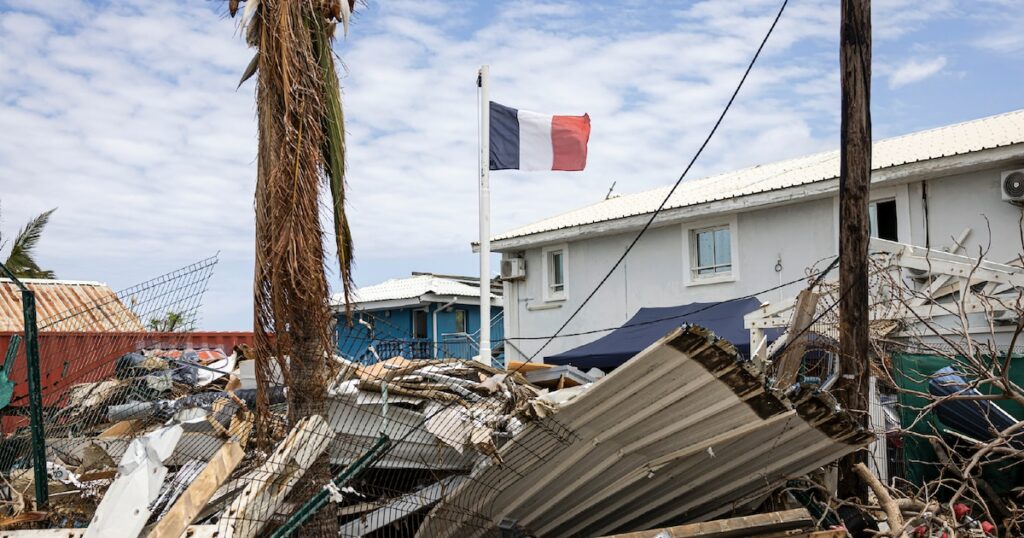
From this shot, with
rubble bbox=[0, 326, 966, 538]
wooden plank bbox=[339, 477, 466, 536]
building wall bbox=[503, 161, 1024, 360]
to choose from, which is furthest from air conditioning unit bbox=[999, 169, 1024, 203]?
wooden plank bbox=[339, 477, 466, 536]

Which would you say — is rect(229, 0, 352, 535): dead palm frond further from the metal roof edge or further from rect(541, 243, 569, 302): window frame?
rect(541, 243, 569, 302): window frame

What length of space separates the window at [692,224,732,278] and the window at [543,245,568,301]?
3.42 meters

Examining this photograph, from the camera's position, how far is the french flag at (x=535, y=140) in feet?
39.0

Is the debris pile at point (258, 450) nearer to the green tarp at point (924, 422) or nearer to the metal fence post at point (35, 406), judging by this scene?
the metal fence post at point (35, 406)

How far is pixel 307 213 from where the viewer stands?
21.6ft

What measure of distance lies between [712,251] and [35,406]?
40.2ft

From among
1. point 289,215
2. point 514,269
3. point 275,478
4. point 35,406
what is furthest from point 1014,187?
point 35,406

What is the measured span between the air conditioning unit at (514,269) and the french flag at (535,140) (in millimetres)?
7767

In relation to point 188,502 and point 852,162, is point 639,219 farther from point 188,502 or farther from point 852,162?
point 188,502

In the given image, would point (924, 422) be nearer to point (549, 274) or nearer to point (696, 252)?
point (696, 252)

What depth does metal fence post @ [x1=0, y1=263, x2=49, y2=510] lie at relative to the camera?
6898 millimetres

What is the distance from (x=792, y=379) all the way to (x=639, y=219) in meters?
9.61

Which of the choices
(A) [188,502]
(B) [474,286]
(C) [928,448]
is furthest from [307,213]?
(B) [474,286]

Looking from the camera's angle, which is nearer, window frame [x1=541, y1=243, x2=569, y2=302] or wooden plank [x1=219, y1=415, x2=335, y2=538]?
wooden plank [x1=219, y1=415, x2=335, y2=538]
